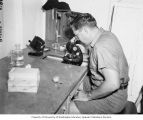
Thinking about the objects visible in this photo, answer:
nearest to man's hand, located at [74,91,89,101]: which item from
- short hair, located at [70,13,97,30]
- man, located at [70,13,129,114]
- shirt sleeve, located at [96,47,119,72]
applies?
man, located at [70,13,129,114]

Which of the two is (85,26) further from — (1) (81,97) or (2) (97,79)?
(1) (81,97)

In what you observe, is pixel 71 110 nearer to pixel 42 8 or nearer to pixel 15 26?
pixel 15 26

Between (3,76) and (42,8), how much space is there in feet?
4.51

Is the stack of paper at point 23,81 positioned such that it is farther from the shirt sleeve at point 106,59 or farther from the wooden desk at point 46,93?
the shirt sleeve at point 106,59

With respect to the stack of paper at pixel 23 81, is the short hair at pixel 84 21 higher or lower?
higher

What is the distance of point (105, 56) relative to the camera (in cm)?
159

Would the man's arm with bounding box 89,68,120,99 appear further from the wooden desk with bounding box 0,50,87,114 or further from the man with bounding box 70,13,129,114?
the wooden desk with bounding box 0,50,87,114

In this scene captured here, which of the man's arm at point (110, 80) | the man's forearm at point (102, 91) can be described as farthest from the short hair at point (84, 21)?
the man's forearm at point (102, 91)

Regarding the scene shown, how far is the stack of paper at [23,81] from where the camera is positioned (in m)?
1.39

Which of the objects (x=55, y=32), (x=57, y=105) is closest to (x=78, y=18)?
(x=57, y=105)

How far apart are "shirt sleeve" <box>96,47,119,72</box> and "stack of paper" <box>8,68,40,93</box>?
0.53 meters

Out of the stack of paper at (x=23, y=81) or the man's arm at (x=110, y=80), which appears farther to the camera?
the man's arm at (x=110, y=80)

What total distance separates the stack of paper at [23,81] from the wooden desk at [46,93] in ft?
0.12

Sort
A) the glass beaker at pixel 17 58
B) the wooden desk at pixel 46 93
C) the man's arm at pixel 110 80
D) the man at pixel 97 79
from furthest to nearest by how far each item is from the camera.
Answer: the glass beaker at pixel 17 58, the man at pixel 97 79, the man's arm at pixel 110 80, the wooden desk at pixel 46 93
